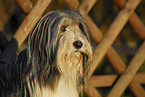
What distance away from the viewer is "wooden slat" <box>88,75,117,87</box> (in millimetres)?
3472

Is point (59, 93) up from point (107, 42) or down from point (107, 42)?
up

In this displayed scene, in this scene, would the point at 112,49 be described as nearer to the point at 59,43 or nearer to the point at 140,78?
the point at 140,78

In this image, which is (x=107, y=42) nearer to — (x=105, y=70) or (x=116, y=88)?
(x=116, y=88)

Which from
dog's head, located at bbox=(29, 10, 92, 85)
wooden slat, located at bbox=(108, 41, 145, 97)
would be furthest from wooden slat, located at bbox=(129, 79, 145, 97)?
dog's head, located at bbox=(29, 10, 92, 85)

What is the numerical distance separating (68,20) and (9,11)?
99.2 inches

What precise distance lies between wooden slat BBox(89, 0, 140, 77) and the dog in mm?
1039

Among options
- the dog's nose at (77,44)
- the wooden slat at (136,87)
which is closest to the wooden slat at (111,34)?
the wooden slat at (136,87)

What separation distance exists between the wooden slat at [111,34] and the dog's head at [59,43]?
118 centimetres

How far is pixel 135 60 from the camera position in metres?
3.67

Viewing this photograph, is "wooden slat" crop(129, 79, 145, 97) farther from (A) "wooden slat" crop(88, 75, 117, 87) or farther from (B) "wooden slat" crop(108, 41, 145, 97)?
(A) "wooden slat" crop(88, 75, 117, 87)

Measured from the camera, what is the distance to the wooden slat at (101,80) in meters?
3.47

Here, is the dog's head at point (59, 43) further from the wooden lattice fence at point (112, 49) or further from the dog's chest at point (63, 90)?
the wooden lattice fence at point (112, 49)

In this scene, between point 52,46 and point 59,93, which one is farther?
point 59,93

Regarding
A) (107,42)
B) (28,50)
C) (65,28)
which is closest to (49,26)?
(65,28)
